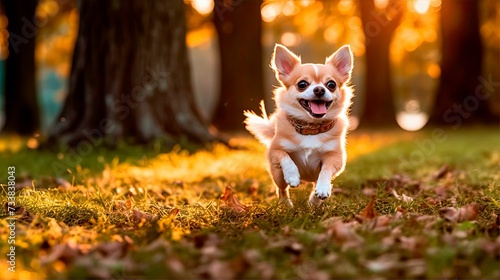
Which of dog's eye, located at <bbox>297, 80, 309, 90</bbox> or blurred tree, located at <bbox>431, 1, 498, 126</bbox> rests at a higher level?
blurred tree, located at <bbox>431, 1, 498, 126</bbox>

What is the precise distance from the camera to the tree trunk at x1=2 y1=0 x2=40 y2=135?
17375 millimetres

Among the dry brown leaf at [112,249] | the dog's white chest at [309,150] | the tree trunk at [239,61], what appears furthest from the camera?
the tree trunk at [239,61]

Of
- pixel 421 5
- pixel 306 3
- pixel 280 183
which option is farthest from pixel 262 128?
pixel 421 5

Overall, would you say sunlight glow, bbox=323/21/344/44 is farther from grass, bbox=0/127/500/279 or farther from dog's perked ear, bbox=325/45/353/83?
dog's perked ear, bbox=325/45/353/83

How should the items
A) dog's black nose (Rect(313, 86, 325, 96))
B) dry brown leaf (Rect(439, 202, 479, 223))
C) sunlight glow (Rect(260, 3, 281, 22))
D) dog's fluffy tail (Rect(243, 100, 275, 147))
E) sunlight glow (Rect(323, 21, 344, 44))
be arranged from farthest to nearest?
sunlight glow (Rect(323, 21, 344, 44)), sunlight glow (Rect(260, 3, 281, 22)), dog's fluffy tail (Rect(243, 100, 275, 147)), dog's black nose (Rect(313, 86, 325, 96)), dry brown leaf (Rect(439, 202, 479, 223))

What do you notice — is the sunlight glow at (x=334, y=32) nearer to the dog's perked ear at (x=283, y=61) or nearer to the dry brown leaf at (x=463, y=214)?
the dog's perked ear at (x=283, y=61)

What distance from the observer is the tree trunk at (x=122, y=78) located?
30.5 ft

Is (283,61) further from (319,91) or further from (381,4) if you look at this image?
(381,4)

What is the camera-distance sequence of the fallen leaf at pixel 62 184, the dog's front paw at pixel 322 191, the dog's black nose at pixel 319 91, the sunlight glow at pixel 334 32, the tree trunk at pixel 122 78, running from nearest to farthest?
the dog's front paw at pixel 322 191
the dog's black nose at pixel 319 91
the fallen leaf at pixel 62 184
the tree trunk at pixel 122 78
the sunlight glow at pixel 334 32

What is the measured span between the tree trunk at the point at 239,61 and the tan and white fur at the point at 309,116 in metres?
10.9

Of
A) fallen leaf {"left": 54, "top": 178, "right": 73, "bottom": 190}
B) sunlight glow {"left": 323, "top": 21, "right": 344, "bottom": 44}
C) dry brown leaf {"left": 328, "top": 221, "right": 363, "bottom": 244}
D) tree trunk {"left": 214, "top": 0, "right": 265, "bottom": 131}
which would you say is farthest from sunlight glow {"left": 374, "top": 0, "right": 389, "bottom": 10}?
dry brown leaf {"left": 328, "top": 221, "right": 363, "bottom": 244}

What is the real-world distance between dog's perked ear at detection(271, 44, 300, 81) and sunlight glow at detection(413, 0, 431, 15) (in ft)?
56.3

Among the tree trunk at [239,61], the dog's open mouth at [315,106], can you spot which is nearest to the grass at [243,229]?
the dog's open mouth at [315,106]

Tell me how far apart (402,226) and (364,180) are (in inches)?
115
